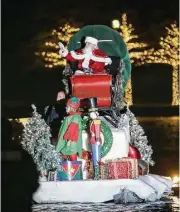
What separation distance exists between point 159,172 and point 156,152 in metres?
3.62

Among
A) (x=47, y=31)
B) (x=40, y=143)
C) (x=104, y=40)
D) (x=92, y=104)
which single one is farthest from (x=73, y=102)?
(x=47, y=31)

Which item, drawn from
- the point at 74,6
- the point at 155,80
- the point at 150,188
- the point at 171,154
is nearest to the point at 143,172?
the point at 150,188

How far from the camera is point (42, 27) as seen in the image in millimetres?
22141

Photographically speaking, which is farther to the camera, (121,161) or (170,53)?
(170,53)

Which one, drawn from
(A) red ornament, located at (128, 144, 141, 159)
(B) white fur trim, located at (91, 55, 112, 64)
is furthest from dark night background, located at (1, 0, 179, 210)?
(B) white fur trim, located at (91, 55, 112, 64)

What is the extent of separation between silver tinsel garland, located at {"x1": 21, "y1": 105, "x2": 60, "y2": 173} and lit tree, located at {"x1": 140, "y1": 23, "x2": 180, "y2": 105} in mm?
16675

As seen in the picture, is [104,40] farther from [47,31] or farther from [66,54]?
[47,31]

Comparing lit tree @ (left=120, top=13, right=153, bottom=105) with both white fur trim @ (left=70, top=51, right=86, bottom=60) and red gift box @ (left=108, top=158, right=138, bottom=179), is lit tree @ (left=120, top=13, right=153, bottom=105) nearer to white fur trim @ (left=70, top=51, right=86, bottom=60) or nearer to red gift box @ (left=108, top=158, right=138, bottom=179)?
white fur trim @ (left=70, top=51, right=86, bottom=60)

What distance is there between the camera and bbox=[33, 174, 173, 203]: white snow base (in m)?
6.11

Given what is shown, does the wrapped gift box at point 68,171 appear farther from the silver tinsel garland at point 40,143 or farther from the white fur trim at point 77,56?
the white fur trim at point 77,56

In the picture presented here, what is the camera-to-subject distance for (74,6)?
73.7 ft

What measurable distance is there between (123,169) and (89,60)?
1110 mm

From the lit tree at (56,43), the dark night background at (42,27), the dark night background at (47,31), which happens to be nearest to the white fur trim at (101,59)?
the dark night background at (47,31)

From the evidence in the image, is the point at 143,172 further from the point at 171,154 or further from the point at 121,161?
the point at 171,154
